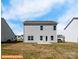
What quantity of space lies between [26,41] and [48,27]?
1.81m

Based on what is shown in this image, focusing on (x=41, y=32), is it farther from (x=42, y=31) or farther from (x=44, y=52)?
(x=44, y=52)

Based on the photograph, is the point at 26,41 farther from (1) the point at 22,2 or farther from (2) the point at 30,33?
(1) the point at 22,2

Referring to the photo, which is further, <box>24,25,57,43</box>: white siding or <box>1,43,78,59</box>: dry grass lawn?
<box>24,25,57,43</box>: white siding

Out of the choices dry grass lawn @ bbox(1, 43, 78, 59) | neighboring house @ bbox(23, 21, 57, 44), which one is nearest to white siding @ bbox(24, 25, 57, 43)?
neighboring house @ bbox(23, 21, 57, 44)

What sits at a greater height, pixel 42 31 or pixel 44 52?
pixel 42 31

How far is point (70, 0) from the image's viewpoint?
242cm

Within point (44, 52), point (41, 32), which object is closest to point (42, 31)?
point (41, 32)

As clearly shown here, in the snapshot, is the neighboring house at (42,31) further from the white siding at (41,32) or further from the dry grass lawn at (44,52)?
the dry grass lawn at (44,52)

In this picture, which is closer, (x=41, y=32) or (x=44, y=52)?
(x=44, y=52)

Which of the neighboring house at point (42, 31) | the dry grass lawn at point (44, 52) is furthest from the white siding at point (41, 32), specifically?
the dry grass lawn at point (44, 52)

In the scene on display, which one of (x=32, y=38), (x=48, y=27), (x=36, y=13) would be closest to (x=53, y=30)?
(x=48, y=27)

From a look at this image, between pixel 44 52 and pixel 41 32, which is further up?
pixel 41 32

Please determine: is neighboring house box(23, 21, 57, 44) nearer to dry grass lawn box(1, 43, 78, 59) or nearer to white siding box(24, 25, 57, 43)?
white siding box(24, 25, 57, 43)

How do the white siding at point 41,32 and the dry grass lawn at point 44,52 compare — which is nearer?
the dry grass lawn at point 44,52
